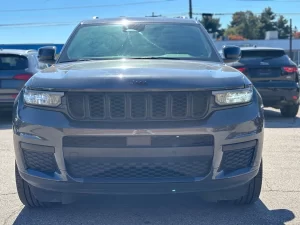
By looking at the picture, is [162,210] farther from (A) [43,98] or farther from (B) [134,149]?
(A) [43,98]

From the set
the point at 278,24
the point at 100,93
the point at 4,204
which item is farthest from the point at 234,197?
the point at 278,24

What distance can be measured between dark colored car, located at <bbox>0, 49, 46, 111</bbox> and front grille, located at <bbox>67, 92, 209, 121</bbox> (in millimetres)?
6412

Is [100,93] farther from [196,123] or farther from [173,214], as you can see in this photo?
[173,214]

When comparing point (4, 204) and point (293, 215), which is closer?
point (293, 215)

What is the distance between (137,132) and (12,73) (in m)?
6.84

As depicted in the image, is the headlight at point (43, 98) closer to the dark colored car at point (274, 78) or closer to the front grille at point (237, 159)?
the front grille at point (237, 159)

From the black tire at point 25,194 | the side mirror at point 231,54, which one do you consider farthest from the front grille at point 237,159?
the side mirror at point 231,54

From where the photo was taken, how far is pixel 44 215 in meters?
4.07

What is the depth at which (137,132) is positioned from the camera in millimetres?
3363

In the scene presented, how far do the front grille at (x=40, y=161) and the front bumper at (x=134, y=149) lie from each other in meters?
0.03

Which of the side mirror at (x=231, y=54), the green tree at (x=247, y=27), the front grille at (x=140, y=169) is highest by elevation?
the side mirror at (x=231, y=54)

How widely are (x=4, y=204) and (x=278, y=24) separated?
104 meters

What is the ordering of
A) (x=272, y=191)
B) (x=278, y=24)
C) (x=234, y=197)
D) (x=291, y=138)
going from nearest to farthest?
(x=234, y=197) → (x=272, y=191) → (x=291, y=138) → (x=278, y=24)

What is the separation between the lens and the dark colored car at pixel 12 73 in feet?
31.0
